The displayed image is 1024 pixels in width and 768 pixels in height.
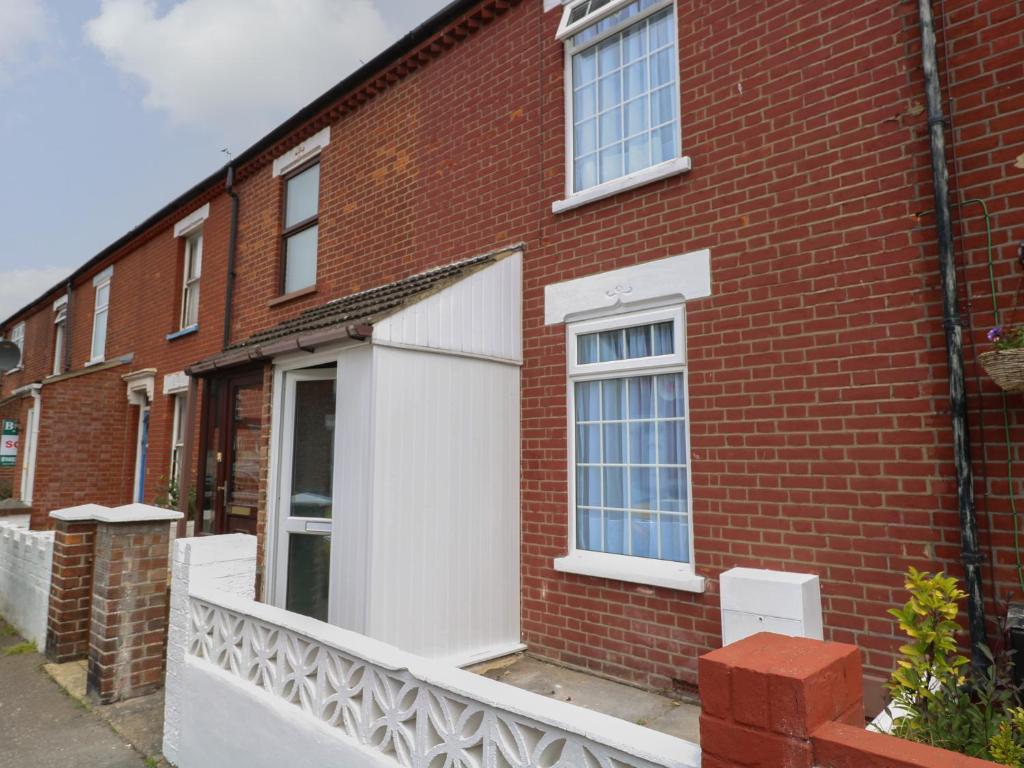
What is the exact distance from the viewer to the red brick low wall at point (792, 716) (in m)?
1.62

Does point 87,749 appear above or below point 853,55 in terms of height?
below

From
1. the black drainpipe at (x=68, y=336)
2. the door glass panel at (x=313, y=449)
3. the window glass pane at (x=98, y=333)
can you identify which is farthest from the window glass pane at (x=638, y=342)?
the black drainpipe at (x=68, y=336)

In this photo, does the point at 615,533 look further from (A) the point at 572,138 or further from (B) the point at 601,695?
(A) the point at 572,138

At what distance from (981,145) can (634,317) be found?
2.34m

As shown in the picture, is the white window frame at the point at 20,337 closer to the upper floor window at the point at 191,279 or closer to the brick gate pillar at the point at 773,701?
the upper floor window at the point at 191,279

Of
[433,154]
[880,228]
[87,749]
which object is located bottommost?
[87,749]

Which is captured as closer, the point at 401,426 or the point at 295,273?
the point at 401,426

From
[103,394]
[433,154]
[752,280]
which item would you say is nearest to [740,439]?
[752,280]

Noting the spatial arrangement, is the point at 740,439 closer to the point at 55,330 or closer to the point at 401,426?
the point at 401,426

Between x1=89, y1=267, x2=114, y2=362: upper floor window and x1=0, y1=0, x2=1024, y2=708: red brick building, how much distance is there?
8.45 m

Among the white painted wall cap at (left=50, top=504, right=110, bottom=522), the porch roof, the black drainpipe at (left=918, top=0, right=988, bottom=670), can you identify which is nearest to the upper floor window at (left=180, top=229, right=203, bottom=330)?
the porch roof

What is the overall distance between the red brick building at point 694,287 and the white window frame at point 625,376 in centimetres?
2

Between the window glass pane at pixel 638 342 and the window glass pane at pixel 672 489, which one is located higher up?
the window glass pane at pixel 638 342

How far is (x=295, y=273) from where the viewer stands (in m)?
8.90
